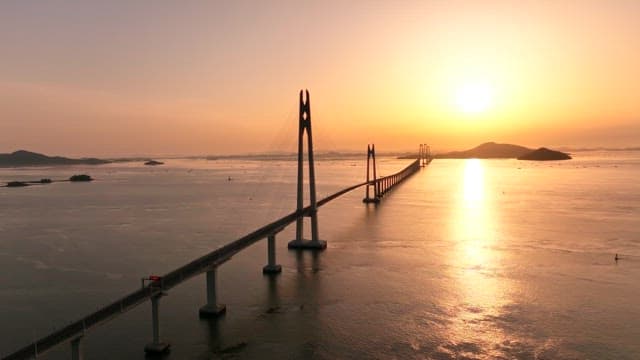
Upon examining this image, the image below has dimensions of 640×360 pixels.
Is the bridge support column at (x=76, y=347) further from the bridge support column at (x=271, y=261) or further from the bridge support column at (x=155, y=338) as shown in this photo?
the bridge support column at (x=271, y=261)

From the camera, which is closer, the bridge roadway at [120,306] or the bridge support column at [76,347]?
the bridge roadway at [120,306]

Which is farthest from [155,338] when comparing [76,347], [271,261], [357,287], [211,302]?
[271,261]

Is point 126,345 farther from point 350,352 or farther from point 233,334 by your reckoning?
point 350,352

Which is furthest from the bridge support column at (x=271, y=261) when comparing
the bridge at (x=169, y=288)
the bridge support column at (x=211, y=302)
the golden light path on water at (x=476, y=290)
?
the golden light path on water at (x=476, y=290)

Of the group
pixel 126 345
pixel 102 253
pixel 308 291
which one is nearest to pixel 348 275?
pixel 308 291

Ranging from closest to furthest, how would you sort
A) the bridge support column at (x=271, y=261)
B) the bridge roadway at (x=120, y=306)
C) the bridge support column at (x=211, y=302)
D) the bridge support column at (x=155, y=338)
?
the bridge roadway at (x=120, y=306) < the bridge support column at (x=155, y=338) < the bridge support column at (x=211, y=302) < the bridge support column at (x=271, y=261)

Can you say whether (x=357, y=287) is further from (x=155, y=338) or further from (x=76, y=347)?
(x=76, y=347)

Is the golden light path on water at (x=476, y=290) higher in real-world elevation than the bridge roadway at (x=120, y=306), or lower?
lower
